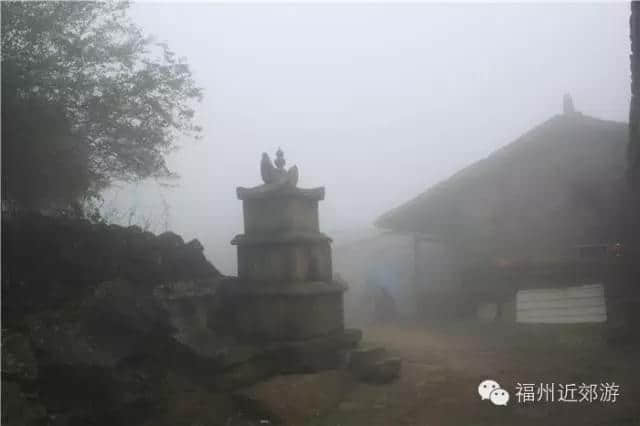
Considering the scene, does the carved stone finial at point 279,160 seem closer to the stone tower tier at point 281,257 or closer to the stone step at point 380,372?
the stone tower tier at point 281,257

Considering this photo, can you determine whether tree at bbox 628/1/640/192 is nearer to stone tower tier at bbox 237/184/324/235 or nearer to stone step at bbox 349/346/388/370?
stone tower tier at bbox 237/184/324/235

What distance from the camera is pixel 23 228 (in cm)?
724

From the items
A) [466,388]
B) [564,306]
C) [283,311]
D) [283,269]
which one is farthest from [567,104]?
[283,311]

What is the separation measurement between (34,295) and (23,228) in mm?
1056

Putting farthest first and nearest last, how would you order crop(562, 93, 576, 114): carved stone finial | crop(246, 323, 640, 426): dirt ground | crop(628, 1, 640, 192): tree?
crop(562, 93, 576, 114): carved stone finial < crop(628, 1, 640, 192): tree < crop(246, 323, 640, 426): dirt ground

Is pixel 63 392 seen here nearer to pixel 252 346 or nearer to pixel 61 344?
pixel 61 344

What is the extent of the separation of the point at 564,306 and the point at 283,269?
872 cm

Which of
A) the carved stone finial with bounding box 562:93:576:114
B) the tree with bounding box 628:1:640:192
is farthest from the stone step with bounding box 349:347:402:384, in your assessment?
the carved stone finial with bounding box 562:93:576:114

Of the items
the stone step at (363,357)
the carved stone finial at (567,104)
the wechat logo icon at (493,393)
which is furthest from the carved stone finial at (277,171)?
the carved stone finial at (567,104)

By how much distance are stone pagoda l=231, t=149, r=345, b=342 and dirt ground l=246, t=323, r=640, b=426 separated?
1.00m

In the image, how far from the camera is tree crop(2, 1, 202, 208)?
839cm

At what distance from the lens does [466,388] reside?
7.56 meters

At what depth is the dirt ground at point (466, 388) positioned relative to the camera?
6332 mm

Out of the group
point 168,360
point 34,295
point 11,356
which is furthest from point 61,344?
point 168,360
